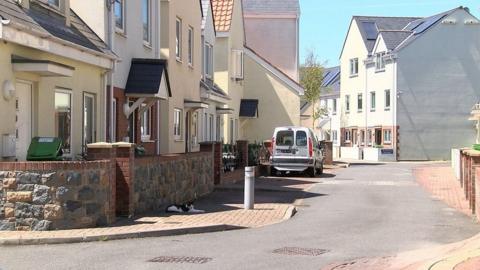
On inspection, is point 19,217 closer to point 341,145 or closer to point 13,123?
point 13,123

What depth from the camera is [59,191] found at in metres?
11.2

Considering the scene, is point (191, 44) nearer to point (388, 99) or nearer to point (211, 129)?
point (211, 129)

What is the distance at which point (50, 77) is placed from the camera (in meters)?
13.0

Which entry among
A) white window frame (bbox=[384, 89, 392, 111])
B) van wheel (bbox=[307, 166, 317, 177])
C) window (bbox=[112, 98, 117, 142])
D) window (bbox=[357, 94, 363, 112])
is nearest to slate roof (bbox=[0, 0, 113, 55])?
window (bbox=[112, 98, 117, 142])

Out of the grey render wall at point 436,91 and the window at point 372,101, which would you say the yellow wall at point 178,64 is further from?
the window at point 372,101

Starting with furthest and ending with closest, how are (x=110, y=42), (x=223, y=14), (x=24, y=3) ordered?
(x=223, y=14) < (x=110, y=42) < (x=24, y=3)

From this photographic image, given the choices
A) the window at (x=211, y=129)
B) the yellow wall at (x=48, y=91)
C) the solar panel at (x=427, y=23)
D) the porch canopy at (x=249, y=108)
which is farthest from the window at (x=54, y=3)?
the solar panel at (x=427, y=23)

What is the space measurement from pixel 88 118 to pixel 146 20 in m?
4.98

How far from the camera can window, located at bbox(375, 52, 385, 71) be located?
175ft

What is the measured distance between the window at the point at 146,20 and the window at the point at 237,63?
13.9 meters

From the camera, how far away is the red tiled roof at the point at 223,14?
Answer: 1264 inches

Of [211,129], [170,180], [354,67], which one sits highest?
[354,67]

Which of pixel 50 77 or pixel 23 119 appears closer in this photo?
pixel 23 119

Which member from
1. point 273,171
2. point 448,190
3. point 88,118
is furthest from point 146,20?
point 273,171
